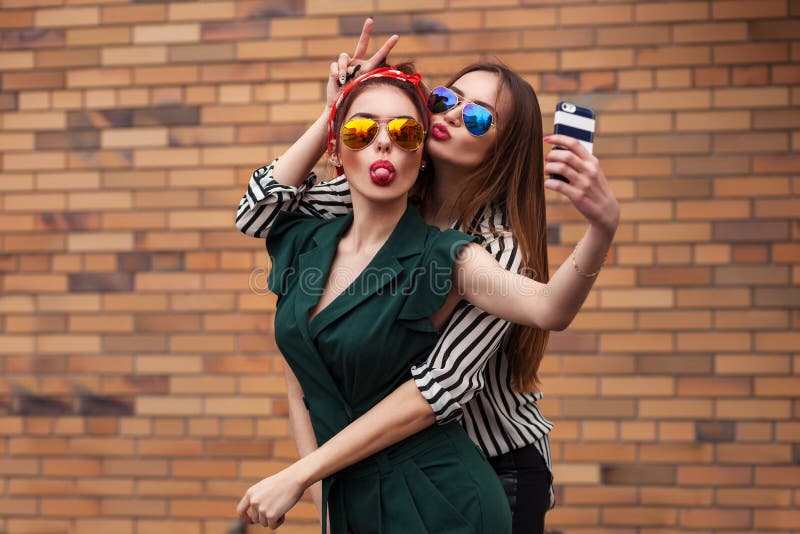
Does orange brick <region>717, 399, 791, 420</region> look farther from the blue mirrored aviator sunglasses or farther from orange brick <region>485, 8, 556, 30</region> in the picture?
the blue mirrored aviator sunglasses

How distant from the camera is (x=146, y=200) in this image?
402 centimetres

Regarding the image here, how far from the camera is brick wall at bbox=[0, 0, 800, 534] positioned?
3.72 meters

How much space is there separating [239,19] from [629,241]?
1833mm

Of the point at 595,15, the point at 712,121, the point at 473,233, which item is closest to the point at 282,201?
the point at 473,233

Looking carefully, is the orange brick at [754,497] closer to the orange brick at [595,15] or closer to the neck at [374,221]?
the orange brick at [595,15]

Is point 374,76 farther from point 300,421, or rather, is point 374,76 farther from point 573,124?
point 300,421

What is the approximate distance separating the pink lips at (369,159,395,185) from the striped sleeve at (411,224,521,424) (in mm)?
316

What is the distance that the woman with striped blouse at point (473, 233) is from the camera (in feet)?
6.57

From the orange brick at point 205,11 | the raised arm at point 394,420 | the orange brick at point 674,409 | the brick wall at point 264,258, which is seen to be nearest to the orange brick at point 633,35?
the brick wall at point 264,258

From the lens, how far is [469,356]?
6.64 ft

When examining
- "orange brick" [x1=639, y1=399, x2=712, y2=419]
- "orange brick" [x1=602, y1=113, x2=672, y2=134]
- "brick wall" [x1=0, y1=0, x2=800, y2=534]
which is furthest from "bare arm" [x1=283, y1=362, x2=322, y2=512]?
"orange brick" [x1=602, y1=113, x2=672, y2=134]

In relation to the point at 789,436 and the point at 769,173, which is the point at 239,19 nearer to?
the point at 769,173

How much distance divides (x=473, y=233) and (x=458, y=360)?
0.36 m

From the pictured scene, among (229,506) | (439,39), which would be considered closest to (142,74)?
(439,39)
